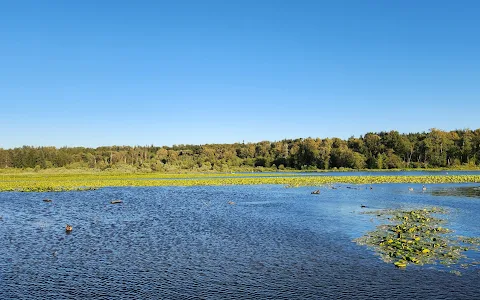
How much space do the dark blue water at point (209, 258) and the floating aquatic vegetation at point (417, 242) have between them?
91 centimetres

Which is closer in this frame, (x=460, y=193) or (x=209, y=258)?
(x=209, y=258)

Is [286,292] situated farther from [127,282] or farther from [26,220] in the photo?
[26,220]

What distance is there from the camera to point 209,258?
23.0m

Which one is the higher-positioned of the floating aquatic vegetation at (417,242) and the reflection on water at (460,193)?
the reflection on water at (460,193)

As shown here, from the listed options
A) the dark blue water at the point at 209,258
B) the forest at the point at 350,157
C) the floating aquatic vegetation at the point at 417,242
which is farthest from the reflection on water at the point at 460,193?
the forest at the point at 350,157

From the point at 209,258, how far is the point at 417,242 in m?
13.3

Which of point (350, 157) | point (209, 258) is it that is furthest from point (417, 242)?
point (350, 157)

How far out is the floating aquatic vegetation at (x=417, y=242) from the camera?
21641mm

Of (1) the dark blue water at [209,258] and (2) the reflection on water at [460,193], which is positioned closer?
(1) the dark blue water at [209,258]

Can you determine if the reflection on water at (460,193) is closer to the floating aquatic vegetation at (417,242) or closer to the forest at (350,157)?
the floating aquatic vegetation at (417,242)

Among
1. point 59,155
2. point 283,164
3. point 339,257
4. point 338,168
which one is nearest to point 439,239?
point 339,257

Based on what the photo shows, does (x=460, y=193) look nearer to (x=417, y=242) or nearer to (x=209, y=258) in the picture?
(x=417, y=242)

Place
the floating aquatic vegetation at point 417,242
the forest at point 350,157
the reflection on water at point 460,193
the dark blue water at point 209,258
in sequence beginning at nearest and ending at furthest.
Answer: the dark blue water at point 209,258, the floating aquatic vegetation at point 417,242, the reflection on water at point 460,193, the forest at point 350,157

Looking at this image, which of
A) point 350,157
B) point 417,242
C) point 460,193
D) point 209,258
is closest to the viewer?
point 209,258
